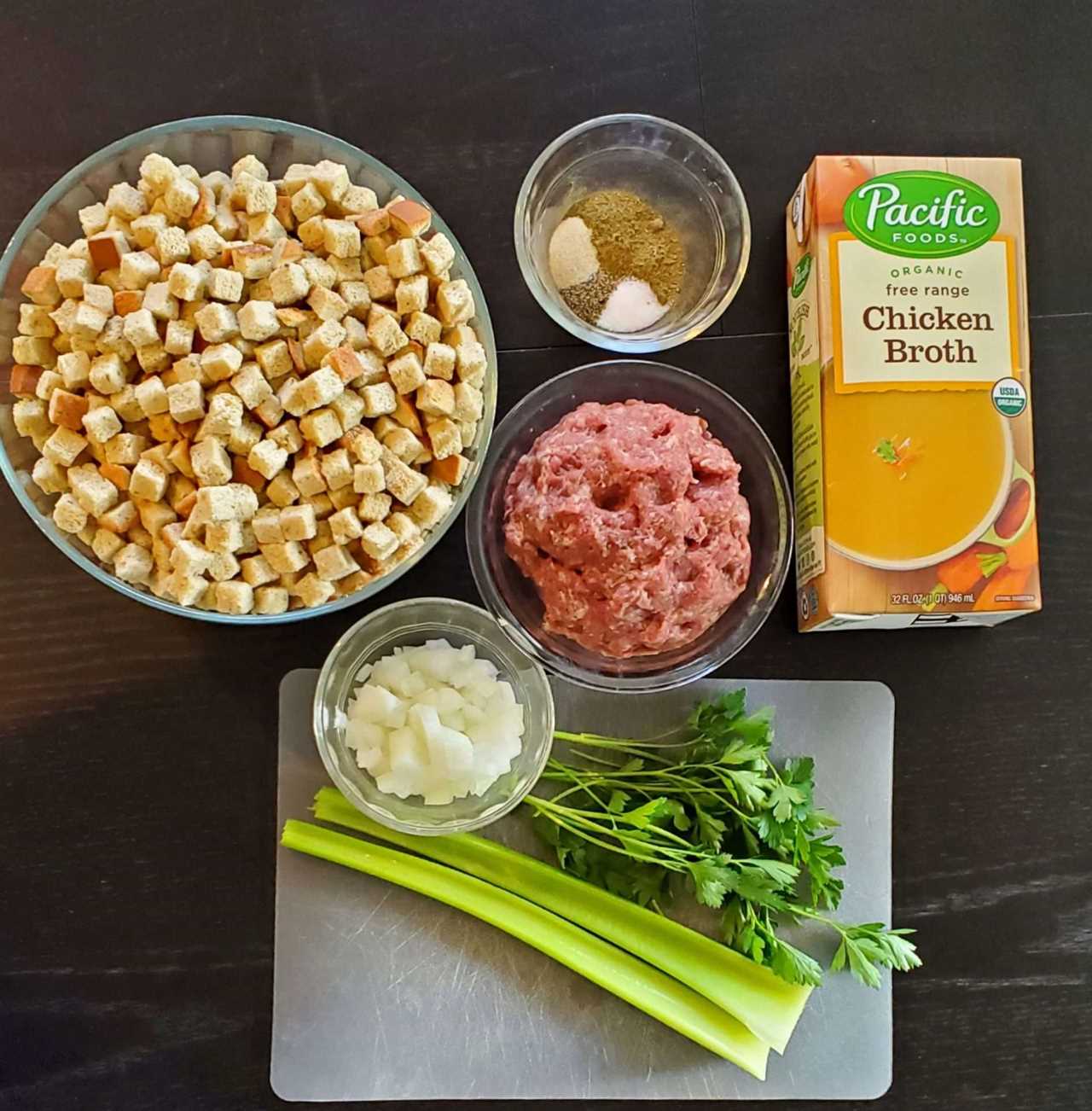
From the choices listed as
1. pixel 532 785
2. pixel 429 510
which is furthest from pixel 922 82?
pixel 532 785

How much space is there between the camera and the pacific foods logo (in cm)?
131

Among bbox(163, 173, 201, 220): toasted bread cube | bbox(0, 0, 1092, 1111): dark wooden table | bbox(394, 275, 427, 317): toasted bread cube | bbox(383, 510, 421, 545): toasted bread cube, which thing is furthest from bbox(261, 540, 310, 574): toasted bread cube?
bbox(163, 173, 201, 220): toasted bread cube

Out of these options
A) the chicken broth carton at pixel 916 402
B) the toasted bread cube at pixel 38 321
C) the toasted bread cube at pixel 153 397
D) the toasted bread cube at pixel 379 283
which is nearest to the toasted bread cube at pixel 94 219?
the toasted bread cube at pixel 38 321

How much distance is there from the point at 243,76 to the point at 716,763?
46.4 inches

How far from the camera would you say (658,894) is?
1429mm

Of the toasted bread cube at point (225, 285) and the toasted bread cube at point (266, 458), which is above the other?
the toasted bread cube at point (225, 285)

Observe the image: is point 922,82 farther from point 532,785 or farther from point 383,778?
point 383,778

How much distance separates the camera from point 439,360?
1232 mm

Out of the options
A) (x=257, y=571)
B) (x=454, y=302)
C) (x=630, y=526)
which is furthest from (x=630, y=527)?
(x=257, y=571)

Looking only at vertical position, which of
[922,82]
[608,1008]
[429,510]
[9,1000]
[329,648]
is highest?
[922,82]

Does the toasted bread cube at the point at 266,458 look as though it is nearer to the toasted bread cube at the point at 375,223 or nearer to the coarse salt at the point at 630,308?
the toasted bread cube at the point at 375,223

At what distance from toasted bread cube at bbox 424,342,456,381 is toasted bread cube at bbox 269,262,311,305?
0.17 meters

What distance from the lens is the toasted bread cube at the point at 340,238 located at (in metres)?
1.22

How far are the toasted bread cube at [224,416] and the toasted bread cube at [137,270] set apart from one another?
171mm
